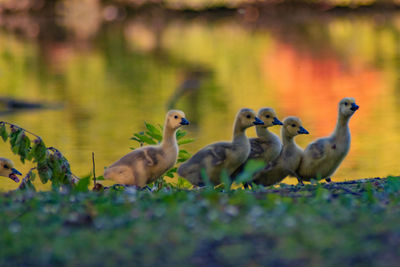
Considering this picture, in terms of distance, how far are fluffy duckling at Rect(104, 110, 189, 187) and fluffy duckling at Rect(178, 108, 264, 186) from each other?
10.2 inches

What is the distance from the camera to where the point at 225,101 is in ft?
78.5

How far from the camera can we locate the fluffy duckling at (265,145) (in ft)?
26.5

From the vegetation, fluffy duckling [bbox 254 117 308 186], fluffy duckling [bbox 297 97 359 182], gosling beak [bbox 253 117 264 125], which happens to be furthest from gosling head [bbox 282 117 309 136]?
the vegetation

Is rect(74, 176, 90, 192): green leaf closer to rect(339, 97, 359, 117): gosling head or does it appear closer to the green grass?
the green grass

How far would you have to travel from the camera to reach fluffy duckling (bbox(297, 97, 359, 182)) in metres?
8.21

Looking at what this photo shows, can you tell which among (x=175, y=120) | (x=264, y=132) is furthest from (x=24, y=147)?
(x=264, y=132)

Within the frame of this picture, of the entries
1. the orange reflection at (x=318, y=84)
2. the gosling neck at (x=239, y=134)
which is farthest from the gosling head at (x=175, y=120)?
the orange reflection at (x=318, y=84)

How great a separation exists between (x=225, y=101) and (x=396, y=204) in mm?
18386

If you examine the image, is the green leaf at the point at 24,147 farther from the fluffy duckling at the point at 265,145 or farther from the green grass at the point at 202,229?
the fluffy duckling at the point at 265,145

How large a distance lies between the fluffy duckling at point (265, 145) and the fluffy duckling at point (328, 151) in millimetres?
323

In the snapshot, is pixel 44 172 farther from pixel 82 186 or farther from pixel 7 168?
pixel 82 186

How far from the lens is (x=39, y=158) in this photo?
7508mm

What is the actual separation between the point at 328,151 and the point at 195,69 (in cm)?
2314

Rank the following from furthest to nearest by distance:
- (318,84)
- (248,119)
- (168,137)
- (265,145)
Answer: (318,84) → (265,145) → (248,119) → (168,137)
